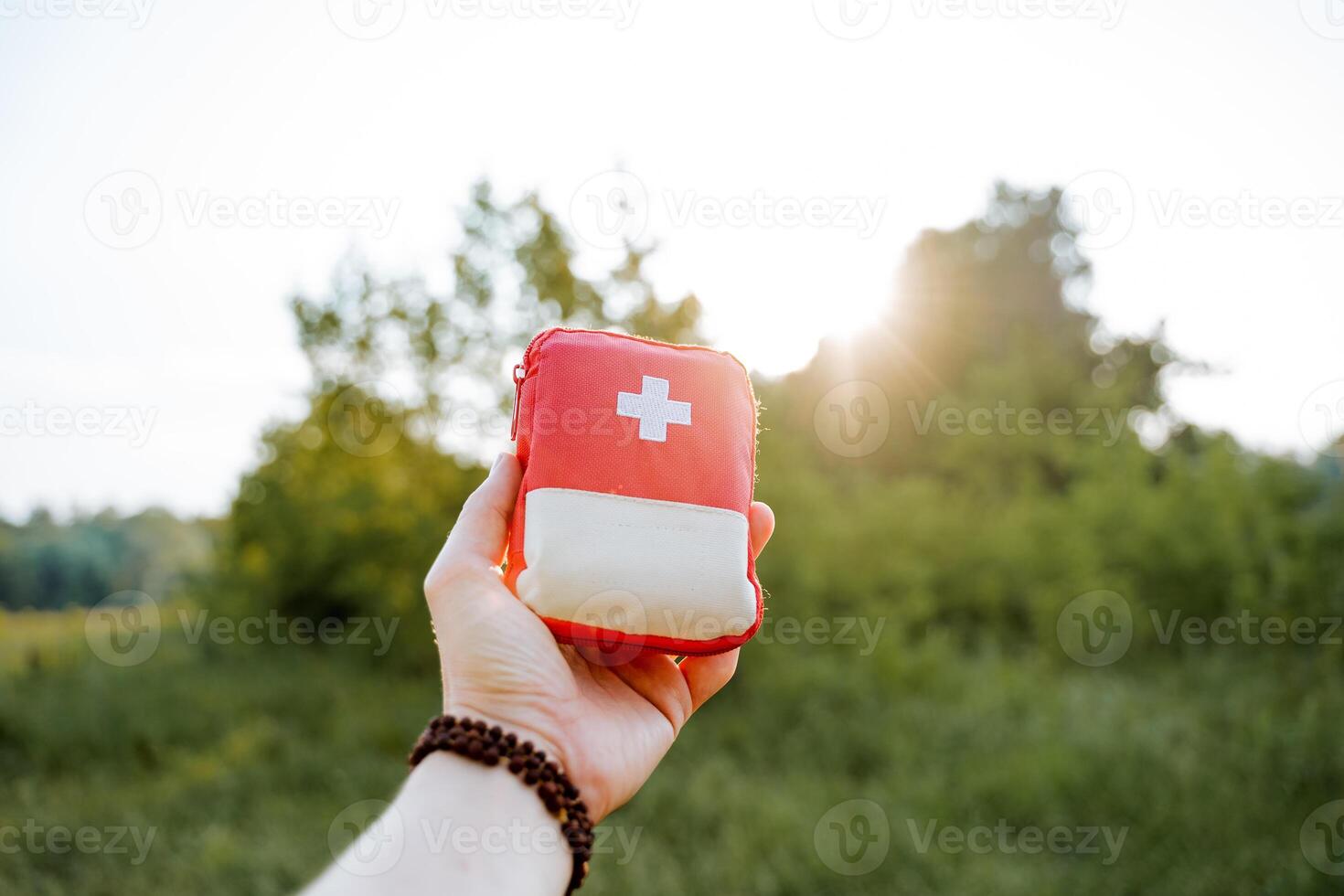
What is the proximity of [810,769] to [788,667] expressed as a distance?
122cm

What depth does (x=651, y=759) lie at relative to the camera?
6.49 ft

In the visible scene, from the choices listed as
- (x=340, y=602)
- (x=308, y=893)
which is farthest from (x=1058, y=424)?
(x=308, y=893)

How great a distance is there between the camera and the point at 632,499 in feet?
6.42

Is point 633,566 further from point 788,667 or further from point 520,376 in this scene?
point 788,667

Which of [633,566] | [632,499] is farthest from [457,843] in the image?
[632,499]

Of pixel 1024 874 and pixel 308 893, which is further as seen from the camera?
pixel 1024 874

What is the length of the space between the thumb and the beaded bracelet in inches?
13.9

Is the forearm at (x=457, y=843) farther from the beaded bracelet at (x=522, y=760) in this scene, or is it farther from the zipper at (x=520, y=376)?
the zipper at (x=520, y=376)

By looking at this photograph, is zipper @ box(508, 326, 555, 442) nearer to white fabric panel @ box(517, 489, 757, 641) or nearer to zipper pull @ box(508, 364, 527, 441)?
zipper pull @ box(508, 364, 527, 441)

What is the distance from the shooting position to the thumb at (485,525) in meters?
1.88

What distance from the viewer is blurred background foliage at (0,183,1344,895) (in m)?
5.24

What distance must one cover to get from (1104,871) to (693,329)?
435 centimetres

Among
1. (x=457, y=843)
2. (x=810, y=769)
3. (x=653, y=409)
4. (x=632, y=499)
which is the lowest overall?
(x=810, y=769)

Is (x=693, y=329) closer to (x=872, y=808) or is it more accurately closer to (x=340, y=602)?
(x=872, y=808)
